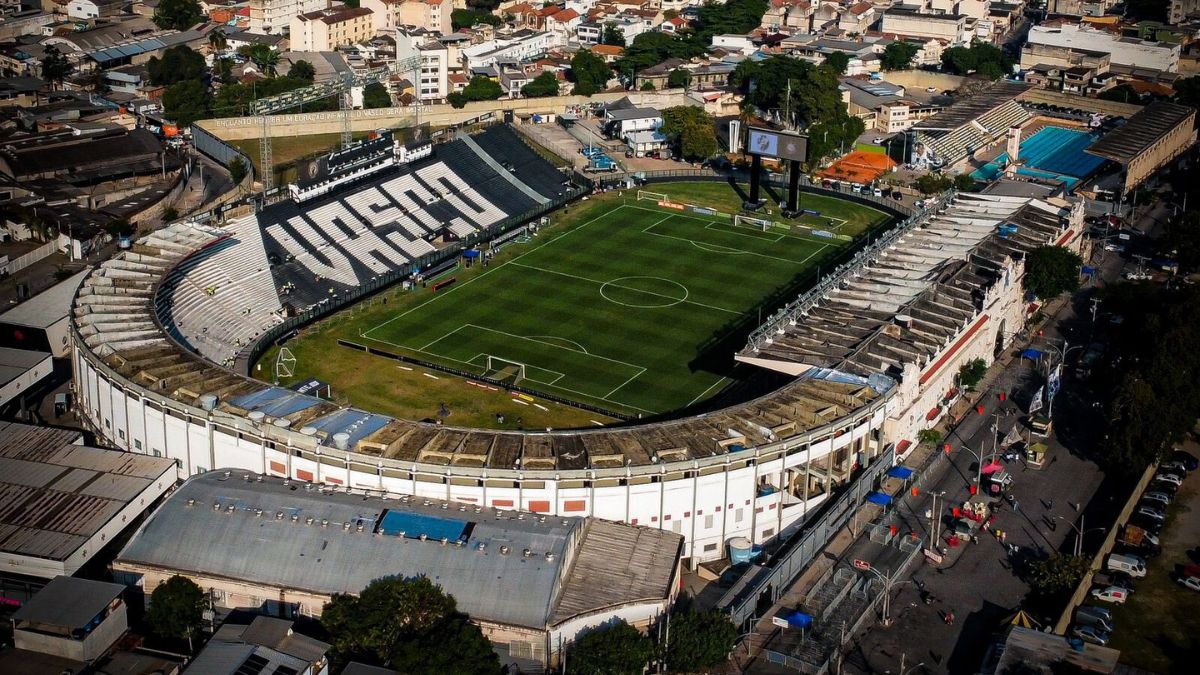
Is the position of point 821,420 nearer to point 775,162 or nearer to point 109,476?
point 109,476

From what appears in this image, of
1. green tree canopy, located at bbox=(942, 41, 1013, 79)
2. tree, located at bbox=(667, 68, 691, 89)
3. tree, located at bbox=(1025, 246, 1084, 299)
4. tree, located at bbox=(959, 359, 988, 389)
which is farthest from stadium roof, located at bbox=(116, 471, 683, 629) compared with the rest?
green tree canopy, located at bbox=(942, 41, 1013, 79)

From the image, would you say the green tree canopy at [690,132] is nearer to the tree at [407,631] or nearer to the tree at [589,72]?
the tree at [589,72]

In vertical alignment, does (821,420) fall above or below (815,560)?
above

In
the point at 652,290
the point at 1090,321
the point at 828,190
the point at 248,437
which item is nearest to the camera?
the point at 248,437

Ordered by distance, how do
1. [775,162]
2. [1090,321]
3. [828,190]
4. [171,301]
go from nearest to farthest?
[171,301], [1090,321], [828,190], [775,162]

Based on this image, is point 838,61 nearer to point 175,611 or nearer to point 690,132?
point 690,132

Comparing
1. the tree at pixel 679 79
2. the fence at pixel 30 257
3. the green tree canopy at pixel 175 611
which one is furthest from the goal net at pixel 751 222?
the green tree canopy at pixel 175 611

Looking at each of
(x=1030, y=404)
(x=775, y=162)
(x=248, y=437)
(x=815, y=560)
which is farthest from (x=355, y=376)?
(x=775, y=162)
